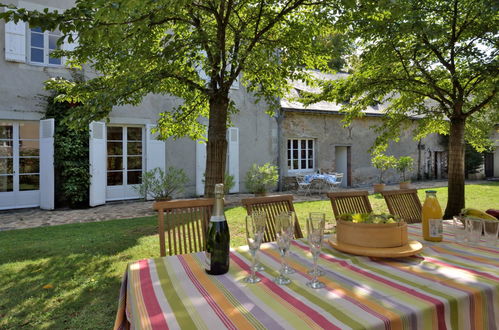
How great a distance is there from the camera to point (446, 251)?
5.12 ft

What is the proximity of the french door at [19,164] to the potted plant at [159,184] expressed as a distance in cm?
246

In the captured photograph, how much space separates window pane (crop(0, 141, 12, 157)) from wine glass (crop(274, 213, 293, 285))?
837 cm

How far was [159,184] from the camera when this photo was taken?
819 centimetres

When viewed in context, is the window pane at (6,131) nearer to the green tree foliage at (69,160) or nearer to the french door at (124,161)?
the green tree foliage at (69,160)

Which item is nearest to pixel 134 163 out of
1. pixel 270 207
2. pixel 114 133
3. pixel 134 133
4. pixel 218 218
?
pixel 134 133

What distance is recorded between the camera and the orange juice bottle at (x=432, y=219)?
67.2 inches

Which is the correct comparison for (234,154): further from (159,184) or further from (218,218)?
(218,218)

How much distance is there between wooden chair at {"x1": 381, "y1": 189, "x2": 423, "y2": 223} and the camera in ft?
8.66

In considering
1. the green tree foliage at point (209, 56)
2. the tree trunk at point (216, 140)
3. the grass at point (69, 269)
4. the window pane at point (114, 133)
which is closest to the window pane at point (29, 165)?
the window pane at point (114, 133)

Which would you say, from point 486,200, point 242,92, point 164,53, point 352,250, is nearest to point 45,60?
point 242,92

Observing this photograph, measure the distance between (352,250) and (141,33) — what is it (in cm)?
312

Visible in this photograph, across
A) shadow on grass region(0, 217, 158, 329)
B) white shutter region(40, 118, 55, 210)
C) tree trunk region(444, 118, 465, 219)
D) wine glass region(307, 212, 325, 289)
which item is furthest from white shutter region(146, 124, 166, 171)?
wine glass region(307, 212, 325, 289)

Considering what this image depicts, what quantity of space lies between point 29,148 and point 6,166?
0.64 meters

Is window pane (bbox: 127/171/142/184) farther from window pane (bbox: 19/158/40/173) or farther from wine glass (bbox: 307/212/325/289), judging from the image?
wine glass (bbox: 307/212/325/289)
